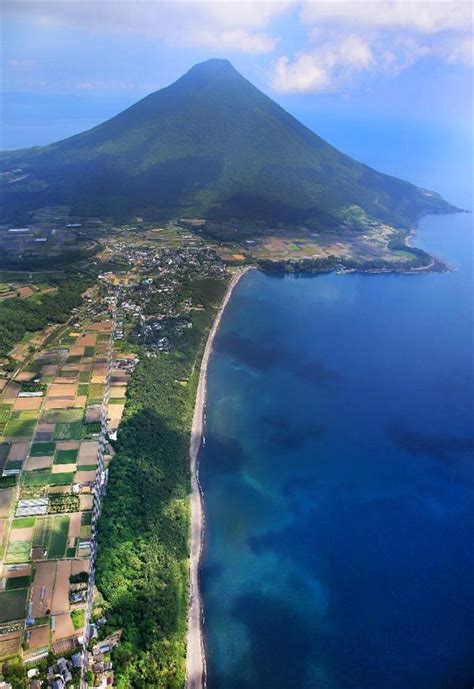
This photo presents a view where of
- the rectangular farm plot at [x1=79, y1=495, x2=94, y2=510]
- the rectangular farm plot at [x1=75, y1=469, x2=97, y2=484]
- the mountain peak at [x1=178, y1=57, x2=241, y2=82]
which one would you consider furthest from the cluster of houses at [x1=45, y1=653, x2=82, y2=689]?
the mountain peak at [x1=178, y1=57, x2=241, y2=82]

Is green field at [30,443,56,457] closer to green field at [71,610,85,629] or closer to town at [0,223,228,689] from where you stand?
town at [0,223,228,689]

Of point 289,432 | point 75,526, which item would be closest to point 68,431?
point 75,526

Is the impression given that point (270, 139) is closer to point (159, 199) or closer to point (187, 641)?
point (159, 199)

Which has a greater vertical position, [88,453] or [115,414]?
[115,414]

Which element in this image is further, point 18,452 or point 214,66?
point 214,66

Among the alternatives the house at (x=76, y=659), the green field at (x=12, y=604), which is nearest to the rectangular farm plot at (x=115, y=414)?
the green field at (x=12, y=604)

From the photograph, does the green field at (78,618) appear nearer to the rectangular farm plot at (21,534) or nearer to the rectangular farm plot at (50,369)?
the rectangular farm plot at (21,534)

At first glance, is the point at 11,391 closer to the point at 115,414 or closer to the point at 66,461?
the point at 115,414
